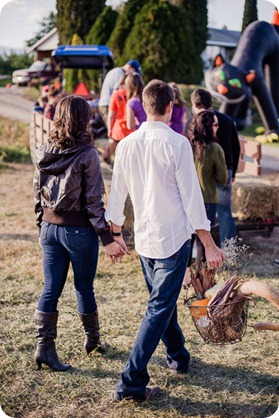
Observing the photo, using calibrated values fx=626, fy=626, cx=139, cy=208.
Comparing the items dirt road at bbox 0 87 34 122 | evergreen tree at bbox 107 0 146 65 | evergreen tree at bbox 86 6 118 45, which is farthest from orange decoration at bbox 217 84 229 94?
dirt road at bbox 0 87 34 122

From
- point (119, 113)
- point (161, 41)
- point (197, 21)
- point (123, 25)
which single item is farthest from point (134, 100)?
point (197, 21)

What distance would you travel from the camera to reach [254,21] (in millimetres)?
Result: 11734

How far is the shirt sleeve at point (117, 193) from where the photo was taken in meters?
3.32

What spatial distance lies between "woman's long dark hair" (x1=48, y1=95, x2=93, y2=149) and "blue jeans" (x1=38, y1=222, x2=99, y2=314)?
19.6 inches

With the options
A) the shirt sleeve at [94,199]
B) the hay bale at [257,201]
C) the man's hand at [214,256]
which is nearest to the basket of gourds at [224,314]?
the man's hand at [214,256]

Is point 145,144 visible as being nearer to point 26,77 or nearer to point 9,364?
point 9,364

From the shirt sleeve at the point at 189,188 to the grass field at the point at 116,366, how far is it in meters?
1.01

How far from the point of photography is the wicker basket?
10.9 ft

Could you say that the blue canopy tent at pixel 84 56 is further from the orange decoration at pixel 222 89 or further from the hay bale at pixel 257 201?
the hay bale at pixel 257 201

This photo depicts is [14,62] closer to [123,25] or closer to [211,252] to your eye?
[123,25]

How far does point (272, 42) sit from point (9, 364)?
9.60 meters

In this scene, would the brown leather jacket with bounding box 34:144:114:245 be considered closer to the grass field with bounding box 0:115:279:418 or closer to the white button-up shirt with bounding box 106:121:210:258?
the white button-up shirt with bounding box 106:121:210:258

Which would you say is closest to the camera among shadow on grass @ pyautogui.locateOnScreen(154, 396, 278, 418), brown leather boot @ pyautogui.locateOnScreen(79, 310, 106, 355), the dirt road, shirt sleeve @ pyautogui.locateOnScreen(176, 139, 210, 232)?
shirt sleeve @ pyautogui.locateOnScreen(176, 139, 210, 232)

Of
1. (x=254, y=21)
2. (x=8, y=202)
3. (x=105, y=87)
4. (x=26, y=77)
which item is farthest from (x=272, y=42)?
(x=26, y=77)
